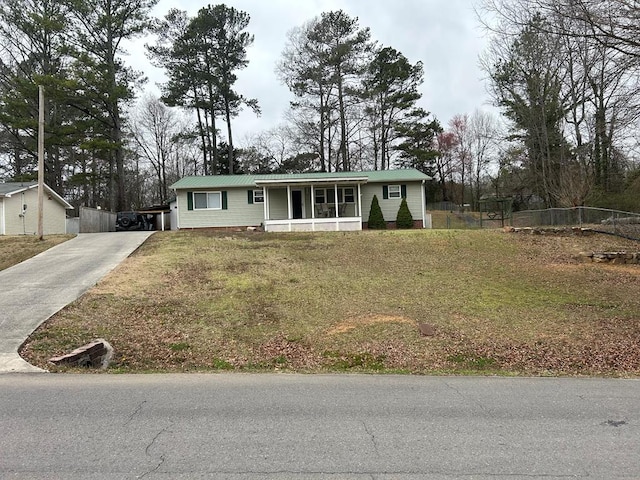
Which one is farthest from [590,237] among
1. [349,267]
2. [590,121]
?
[349,267]

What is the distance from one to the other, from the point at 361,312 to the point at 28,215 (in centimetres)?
2473

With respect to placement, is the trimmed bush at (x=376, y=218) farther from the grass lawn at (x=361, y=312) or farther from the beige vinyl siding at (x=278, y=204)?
the grass lawn at (x=361, y=312)

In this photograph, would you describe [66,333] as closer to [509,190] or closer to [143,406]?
[143,406]

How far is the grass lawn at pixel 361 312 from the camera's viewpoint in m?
7.50

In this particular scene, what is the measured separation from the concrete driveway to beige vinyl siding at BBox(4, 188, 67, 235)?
8296 millimetres

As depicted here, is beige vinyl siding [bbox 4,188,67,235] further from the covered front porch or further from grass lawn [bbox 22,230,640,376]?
the covered front porch

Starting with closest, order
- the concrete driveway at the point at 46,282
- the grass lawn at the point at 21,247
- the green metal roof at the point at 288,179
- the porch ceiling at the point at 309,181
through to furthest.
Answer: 1. the concrete driveway at the point at 46,282
2. the grass lawn at the point at 21,247
3. the porch ceiling at the point at 309,181
4. the green metal roof at the point at 288,179

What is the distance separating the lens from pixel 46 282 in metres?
12.0

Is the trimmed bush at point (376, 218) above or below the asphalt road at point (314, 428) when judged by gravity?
above

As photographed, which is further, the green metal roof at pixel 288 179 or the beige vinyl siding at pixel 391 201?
the beige vinyl siding at pixel 391 201

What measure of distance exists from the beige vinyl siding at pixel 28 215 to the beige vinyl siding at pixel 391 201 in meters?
18.9

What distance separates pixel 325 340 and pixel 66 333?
4.77 meters

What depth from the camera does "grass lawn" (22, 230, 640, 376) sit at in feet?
24.6

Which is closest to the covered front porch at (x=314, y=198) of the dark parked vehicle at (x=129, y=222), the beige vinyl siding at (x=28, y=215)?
the dark parked vehicle at (x=129, y=222)
